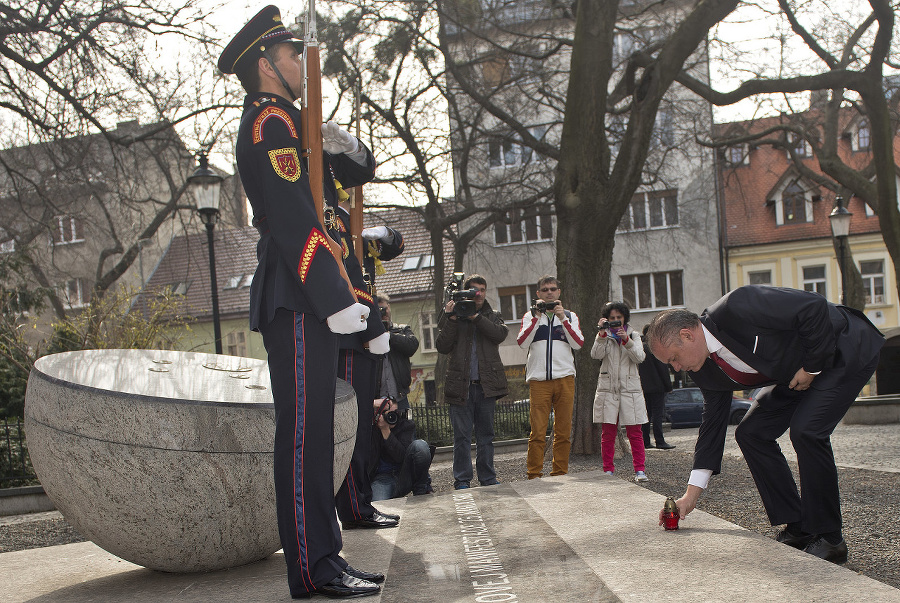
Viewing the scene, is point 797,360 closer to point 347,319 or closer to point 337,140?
point 347,319

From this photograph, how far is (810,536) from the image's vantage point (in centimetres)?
425

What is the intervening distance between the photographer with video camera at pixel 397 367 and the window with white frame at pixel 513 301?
90.2 feet

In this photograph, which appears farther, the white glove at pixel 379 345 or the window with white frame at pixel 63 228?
the window with white frame at pixel 63 228

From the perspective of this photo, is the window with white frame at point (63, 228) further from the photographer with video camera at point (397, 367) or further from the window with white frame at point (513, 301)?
the window with white frame at point (513, 301)

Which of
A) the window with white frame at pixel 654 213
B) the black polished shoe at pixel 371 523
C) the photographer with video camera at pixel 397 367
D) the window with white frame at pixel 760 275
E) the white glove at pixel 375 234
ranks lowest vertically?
the black polished shoe at pixel 371 523

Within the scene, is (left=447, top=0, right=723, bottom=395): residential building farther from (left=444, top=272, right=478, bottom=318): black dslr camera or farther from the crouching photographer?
the crouching photographer

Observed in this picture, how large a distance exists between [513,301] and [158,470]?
110 ft

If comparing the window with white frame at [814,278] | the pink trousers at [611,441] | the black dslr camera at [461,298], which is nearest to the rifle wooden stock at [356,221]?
the black dslr camera at [461,298]

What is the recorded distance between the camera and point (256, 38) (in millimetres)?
3461

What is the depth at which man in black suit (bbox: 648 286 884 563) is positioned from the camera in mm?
4012

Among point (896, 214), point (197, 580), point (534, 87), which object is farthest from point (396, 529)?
point (534, 87)

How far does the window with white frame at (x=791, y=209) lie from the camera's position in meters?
36.4

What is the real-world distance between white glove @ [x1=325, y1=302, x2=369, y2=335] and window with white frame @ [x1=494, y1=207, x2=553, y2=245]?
56.2 ft

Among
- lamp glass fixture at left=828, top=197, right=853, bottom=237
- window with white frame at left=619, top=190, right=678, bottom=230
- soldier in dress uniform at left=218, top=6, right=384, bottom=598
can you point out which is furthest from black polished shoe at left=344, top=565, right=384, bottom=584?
window with white frame at left=619, top=190, right=678, bottom=230
